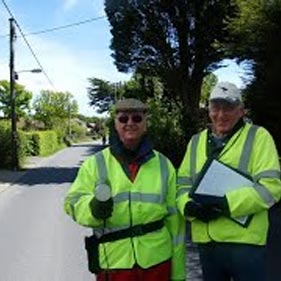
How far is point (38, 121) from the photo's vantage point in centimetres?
7638

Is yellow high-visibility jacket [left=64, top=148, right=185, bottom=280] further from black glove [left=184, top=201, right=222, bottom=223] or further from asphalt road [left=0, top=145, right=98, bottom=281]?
asphalt road [left=0, top=145, right=98, bottom=281]

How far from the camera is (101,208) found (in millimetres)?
3414

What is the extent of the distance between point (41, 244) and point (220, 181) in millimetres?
6087

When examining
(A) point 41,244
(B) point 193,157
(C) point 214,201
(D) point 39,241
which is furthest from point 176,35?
(C) point 214,201

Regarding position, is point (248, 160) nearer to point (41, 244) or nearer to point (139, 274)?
point (139, 274)

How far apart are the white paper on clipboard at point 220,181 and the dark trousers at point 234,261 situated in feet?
0.56

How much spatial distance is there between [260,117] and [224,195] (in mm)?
11544

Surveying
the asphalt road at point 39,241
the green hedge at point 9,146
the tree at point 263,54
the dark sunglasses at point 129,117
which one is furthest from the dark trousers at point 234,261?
the green hedge at point 9,146

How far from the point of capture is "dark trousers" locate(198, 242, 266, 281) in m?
3.69

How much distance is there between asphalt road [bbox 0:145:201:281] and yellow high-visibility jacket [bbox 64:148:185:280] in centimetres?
339

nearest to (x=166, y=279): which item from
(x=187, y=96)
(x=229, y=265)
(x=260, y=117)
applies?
(x=229, y=265)

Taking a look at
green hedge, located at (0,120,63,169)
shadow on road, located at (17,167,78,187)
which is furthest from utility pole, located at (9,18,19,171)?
shadow on road, located at (17,167,78,187)

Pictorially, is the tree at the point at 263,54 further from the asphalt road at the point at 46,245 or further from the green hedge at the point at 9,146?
the green hedge at the point at 9,146

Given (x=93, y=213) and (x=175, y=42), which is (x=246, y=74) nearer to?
(x=93, y=213)
